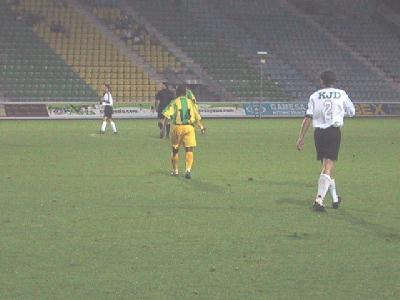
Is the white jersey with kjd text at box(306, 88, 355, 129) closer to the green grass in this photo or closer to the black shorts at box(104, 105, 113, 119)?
the green grass

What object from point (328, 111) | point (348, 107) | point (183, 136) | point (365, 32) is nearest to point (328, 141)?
point (328, 111)

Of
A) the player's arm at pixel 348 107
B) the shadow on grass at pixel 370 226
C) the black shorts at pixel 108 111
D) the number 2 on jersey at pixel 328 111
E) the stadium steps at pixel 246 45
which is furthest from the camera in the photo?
the stadium steps at pixel 246 45

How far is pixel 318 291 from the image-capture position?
22.8 feet

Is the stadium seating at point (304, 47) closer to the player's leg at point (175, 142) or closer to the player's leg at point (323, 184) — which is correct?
the player's leg at point (175, 142)

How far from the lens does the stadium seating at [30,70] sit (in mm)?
44500

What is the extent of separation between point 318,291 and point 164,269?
61.4 inches

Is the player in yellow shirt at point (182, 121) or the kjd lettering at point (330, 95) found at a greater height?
the kjd lettering at point (330, 95)

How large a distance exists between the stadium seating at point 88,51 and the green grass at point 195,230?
26.6 meters

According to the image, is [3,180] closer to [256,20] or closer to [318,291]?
[318,291]

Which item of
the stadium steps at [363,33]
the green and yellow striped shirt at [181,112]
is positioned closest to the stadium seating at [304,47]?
the stadium steps at [363,33]

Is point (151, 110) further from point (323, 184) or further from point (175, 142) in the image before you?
point (323, 184)

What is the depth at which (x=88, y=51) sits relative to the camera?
4875 cm

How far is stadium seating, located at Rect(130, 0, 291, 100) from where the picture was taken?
49.1m

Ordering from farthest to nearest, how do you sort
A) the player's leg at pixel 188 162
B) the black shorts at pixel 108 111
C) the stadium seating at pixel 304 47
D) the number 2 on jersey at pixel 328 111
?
1. the stadium seating at pixel 304 47
2. the black shorts at pixel 108 111
3. the player's leg at pixel 188 162
4. the number 2 on jersey at pixel 328 111
